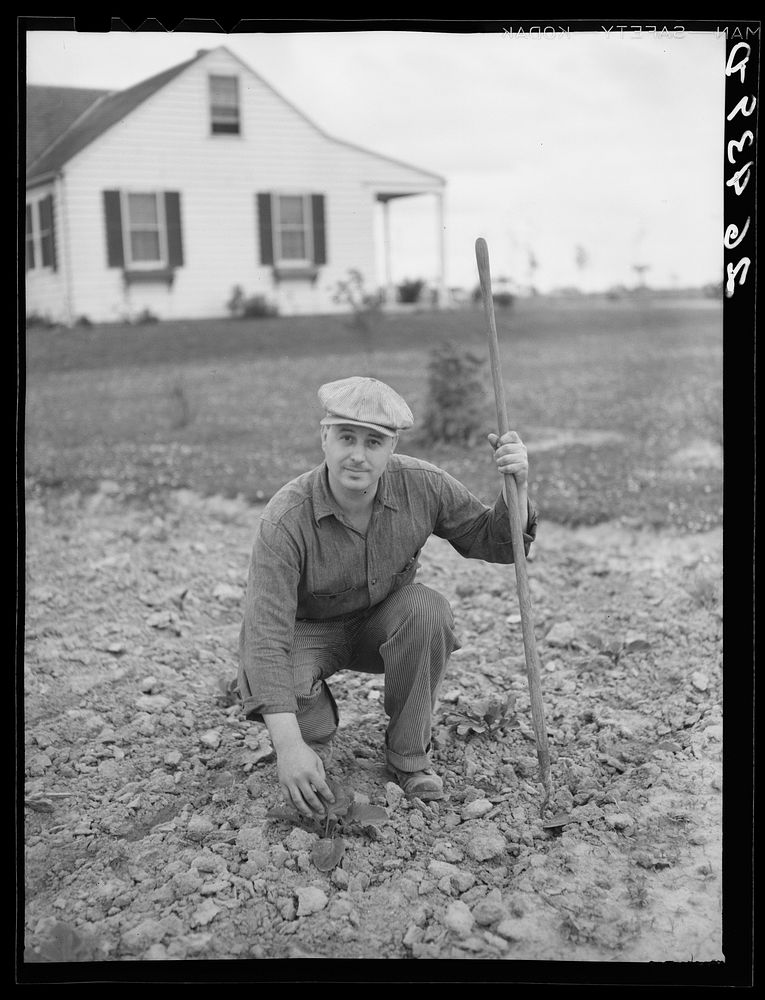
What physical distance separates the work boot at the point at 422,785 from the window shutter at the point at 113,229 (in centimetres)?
638

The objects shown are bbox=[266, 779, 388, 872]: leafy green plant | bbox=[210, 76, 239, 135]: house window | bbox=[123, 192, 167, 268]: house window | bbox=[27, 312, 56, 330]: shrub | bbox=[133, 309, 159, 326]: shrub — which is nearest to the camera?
bbox=[266, 779, 388, 872]: leafy green plant

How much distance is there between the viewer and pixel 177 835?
121 inches

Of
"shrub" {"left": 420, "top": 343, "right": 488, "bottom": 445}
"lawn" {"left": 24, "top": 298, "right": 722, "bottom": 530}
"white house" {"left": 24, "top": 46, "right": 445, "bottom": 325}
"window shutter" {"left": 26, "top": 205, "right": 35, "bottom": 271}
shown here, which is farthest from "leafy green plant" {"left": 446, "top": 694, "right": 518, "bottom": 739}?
"white house" {"left": 24, "top": 46, "right": 445, "bottom": 325}

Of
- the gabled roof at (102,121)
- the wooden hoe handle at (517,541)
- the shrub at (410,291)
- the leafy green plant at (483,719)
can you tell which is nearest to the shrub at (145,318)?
the gabled roof at (102,121)

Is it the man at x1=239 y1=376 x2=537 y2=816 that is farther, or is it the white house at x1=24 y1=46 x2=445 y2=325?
the white house at x1=24 y1=46 x2=445 y2=325

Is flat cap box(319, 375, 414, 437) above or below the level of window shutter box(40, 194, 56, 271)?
below

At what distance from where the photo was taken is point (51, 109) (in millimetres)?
5117

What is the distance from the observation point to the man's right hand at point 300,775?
2.74 metres

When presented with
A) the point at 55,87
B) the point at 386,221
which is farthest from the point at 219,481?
the point at 55,87

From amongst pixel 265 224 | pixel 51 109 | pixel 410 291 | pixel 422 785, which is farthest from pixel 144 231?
pixel 422 785

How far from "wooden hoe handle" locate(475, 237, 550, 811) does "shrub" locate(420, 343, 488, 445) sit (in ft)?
12.7

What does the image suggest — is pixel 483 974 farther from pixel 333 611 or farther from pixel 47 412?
pixel 47 412

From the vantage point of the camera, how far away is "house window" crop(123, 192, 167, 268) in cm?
873

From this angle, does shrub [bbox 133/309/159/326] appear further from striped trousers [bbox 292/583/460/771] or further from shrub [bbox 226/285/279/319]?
striped trousers [bbox 292/583/460/771]
